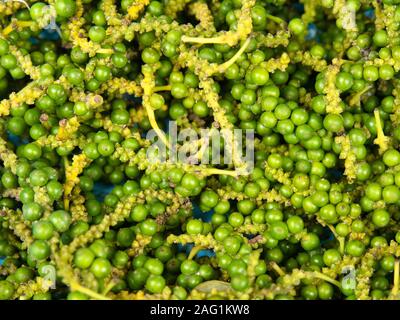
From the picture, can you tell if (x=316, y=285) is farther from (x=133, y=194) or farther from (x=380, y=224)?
(x=133, y=194)

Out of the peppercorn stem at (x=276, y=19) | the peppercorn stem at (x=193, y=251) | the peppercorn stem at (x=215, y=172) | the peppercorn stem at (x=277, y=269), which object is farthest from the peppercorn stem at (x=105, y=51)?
the peppercorn stem at (x=277, y=269)

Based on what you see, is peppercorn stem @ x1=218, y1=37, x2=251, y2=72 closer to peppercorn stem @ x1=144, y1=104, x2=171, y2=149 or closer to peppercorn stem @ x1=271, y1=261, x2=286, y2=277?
peppercorn stem @ x1=144, y1=104, x2=171, y2=149

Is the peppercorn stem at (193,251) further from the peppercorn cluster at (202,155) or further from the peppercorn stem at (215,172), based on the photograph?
the peppercorn stem at (215,172)

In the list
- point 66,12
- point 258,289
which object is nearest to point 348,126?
point 258,289

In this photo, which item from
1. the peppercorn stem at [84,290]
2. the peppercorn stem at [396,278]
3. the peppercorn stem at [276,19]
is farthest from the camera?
the peppercorn stem at [276,19]

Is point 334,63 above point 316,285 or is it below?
above

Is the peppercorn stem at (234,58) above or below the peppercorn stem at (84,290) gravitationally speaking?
above

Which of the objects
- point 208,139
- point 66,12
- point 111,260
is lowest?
point 111,260

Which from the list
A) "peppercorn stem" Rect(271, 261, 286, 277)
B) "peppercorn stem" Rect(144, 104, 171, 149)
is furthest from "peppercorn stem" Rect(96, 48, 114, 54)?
"peppercorn stem" Rect(271, 261, 286, 277)
